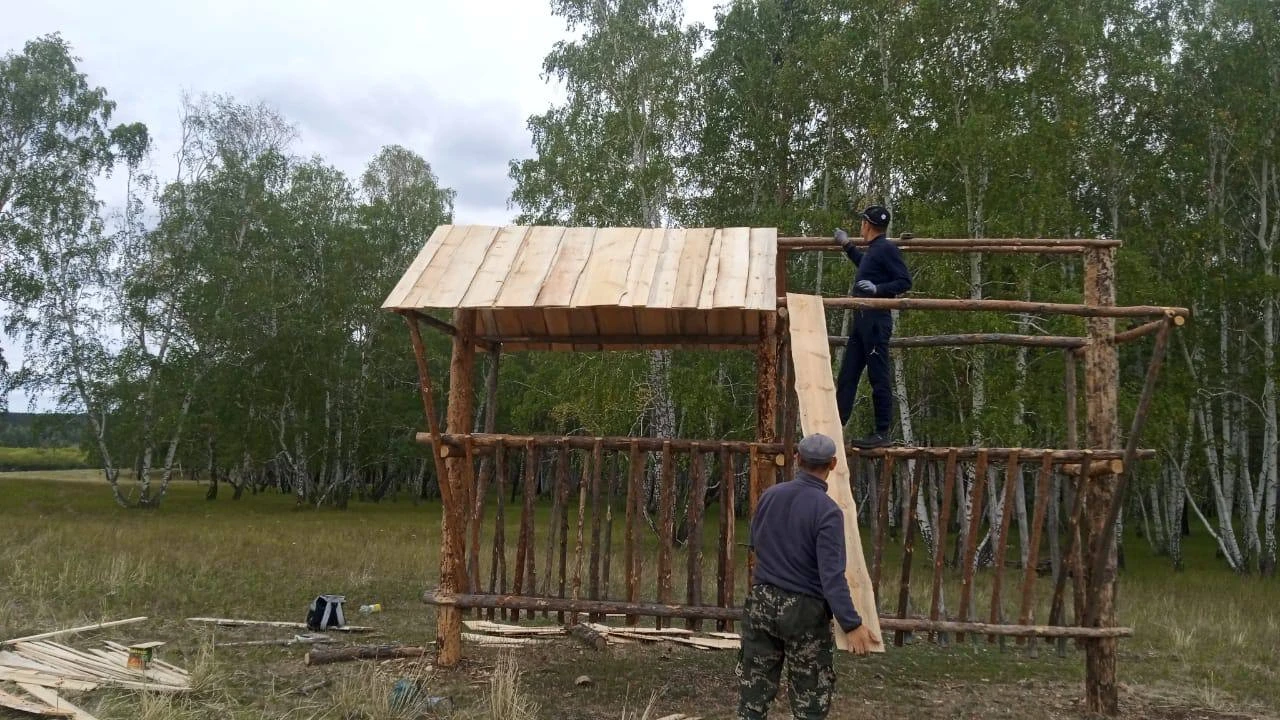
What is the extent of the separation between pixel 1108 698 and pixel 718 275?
4.74 m

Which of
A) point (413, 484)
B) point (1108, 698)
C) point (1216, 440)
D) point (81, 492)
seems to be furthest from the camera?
point (413, 484)

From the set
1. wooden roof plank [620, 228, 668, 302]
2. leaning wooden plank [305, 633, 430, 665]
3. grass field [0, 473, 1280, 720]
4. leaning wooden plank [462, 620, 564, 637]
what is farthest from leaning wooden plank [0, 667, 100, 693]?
wooden roof plank [620, 228, 668, 302]

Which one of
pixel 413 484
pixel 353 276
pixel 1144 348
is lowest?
pixel 413 484

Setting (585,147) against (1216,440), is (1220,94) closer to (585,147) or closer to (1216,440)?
(1216,440)

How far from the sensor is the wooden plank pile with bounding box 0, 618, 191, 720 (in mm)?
6504

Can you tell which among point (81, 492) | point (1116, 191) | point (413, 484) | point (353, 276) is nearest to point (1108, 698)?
point (1116, 191)

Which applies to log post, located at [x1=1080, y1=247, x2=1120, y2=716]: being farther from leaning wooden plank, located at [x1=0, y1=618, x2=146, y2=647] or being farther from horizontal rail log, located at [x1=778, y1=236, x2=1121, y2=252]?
leaning wooden plank, located at [x1=0, y1=618, x2=146, y2=647]

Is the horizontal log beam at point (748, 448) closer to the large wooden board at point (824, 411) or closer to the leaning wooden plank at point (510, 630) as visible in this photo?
the large wooden board at point (824, 411)

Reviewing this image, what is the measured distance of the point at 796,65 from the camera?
2333cm

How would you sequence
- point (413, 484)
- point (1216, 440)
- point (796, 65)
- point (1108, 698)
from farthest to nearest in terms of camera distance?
point (413, 484) → point (796, 65) → point (1216, 440) → point (1108, 698)

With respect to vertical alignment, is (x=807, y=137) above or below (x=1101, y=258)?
above

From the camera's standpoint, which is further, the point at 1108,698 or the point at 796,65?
the point at 796,65

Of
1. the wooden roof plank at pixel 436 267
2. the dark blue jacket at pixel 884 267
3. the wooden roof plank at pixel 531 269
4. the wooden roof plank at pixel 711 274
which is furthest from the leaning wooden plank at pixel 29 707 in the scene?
the dark blue jacket at pixel 884 267

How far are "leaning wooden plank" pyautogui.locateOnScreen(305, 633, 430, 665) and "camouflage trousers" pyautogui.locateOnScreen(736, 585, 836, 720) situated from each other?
4605mm
